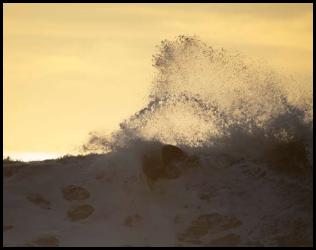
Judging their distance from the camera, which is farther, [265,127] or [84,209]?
[265,127]

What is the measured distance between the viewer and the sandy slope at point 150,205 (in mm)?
33562

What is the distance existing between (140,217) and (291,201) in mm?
6374

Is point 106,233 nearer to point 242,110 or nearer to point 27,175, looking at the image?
point 27,175

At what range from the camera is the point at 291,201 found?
35.5 m

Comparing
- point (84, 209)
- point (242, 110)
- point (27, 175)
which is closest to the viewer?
point (84, 209)

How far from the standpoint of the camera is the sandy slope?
33.6m

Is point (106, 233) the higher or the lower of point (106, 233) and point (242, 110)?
the lower

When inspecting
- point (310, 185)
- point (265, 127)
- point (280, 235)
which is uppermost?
point (265, 127)

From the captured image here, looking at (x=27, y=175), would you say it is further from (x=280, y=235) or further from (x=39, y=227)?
(x=280, y=235)

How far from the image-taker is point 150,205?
3622 centimetres

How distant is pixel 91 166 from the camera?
3903 cm

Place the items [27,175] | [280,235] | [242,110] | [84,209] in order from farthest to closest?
[242,110], [27,175], [84,209], [280,235]

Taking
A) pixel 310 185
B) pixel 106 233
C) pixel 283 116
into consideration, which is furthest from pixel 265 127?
pixel 106 233

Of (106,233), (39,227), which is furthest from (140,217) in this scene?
(39,227)
